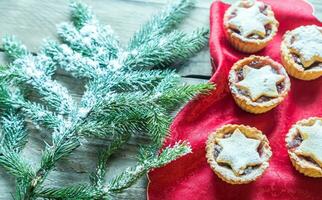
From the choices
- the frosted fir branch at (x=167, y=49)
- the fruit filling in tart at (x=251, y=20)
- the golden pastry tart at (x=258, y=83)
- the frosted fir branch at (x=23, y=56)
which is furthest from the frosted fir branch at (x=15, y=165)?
the fruit filling in tart at (x=251, y=20)

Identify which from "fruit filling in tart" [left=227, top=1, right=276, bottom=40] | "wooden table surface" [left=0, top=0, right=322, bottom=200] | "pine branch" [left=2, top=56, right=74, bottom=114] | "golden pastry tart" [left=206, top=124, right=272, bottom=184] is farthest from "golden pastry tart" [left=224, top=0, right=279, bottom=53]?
"pine branch" [left=2, top=56, right=74, bottom=114]

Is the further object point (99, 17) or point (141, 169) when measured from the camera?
point (99, 17)

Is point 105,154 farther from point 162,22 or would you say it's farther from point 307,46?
point 307,46

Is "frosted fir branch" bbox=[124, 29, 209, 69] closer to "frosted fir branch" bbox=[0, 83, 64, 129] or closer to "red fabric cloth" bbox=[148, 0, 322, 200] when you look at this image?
"red fabric cloth" bbox=[148, 0, 322, 200]

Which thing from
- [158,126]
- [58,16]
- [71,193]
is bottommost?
[71,193]

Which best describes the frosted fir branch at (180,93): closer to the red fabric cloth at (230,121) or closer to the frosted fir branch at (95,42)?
the red fabric cloth at (230,121)

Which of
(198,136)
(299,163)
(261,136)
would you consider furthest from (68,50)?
(299,163)

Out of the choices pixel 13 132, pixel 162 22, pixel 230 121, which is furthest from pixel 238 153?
pixel 13 132

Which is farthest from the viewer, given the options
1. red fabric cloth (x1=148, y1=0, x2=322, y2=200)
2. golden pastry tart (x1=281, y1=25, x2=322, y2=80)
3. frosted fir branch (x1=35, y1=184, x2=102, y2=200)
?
golden pastry tart (x1=281, y1=25, x2=322, y2=80)
